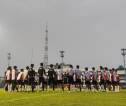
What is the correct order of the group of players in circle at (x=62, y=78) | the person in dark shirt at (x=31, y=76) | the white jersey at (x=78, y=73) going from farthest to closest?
1. the white jersey at (x=78, y=73)
2. the group of players in circle at (x=62, y=78)
3. the person in dark shirt at (x=31, y=76)

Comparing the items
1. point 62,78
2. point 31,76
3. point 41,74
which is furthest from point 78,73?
point 31,76

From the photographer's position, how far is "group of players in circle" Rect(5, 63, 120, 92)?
40.5 metres

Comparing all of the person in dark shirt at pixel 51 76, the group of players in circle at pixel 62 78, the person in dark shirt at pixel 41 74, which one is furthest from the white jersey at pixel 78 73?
the person in dark shirt at pixel 41 74

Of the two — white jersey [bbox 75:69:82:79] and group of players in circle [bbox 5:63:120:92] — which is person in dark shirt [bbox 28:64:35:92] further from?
white jersey [bbox 75:69:82:79]

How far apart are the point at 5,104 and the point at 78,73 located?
50.9 feet

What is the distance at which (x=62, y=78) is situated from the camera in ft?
136

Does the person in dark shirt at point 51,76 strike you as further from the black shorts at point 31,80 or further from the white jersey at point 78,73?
the white jersey at point 78,73

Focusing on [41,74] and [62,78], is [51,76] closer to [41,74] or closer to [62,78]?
[41,74]

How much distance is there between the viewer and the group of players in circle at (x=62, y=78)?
4050 cm

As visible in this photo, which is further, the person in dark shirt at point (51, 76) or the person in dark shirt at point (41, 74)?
the person in dark shirt at point (51, 76)

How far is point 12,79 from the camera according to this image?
42219mm

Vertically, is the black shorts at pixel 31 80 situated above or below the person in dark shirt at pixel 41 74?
below

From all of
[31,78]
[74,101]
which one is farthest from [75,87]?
[74,101]

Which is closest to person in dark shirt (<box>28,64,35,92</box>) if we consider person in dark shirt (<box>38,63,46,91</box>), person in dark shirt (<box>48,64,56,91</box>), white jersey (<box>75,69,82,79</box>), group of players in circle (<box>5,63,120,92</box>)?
group of players in circle (<box>5,63,120,92</box>)
